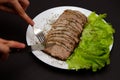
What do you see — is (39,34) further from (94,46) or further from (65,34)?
(94,46)

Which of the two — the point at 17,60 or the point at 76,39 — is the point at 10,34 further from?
the point at 76,39

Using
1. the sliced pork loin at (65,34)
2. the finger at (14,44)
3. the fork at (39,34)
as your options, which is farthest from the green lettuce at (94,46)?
the finger at (14,44)

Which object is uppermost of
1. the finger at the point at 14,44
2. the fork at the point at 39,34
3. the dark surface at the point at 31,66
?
the finger at the point at 14,44

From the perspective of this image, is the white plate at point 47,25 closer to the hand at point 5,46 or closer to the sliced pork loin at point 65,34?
the sliced pork loin at point 65,34

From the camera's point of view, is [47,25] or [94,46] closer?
[94,46]

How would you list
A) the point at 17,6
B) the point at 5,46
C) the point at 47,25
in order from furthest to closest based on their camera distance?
the point at 47,25
the point at 17,6
the point at 5,46

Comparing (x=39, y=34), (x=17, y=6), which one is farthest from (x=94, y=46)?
(x=17, y=6)
